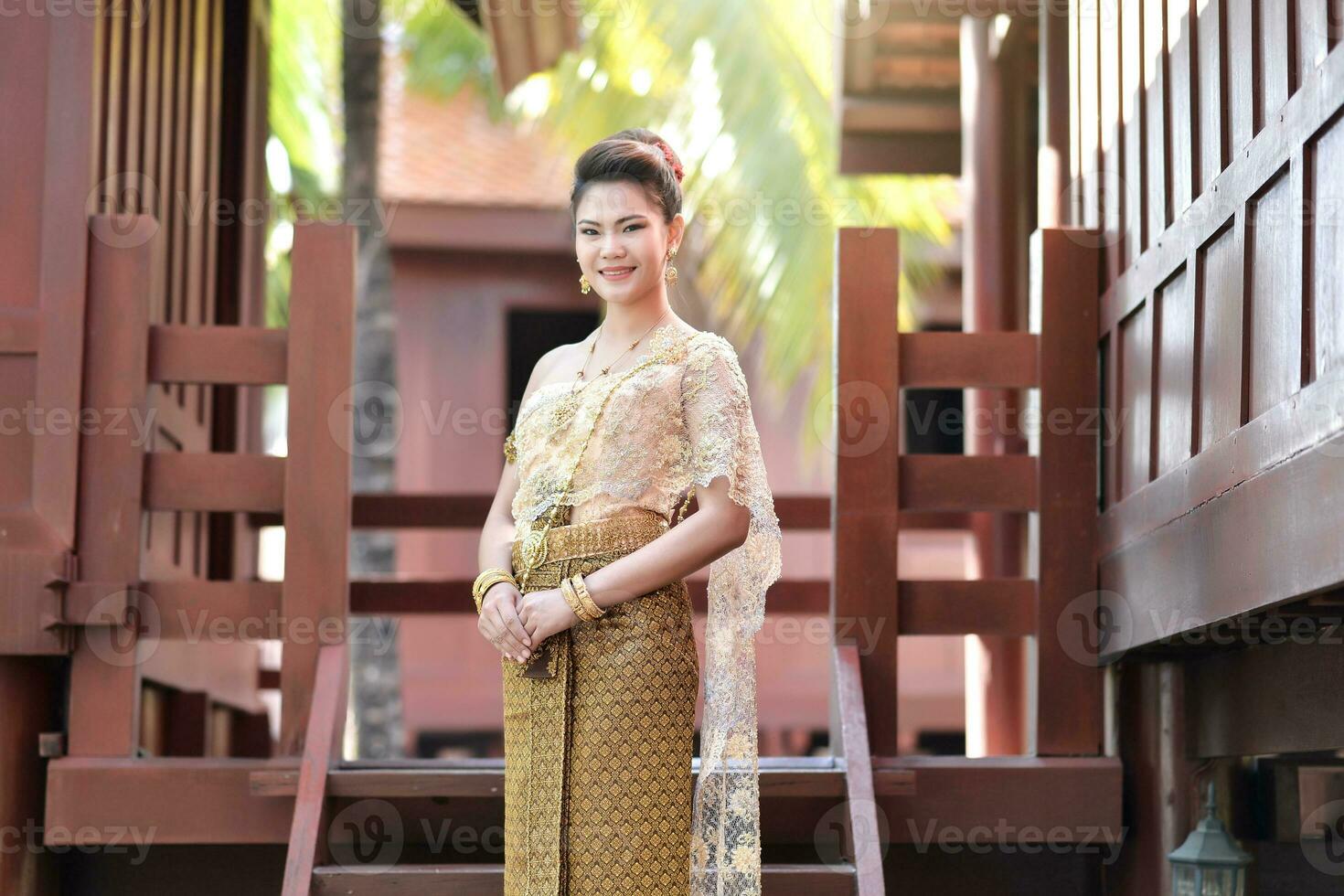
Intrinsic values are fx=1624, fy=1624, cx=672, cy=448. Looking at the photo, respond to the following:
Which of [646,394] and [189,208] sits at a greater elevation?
[189,208]

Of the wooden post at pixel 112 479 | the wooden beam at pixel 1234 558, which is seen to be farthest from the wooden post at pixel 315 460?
the wooden beam at pixel 1234 558

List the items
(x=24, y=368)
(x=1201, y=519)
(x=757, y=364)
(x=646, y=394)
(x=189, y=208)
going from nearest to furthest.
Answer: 1. (x=646, y=394)
2. (x=1201, y=519)
3. (x=24, y=368)
4. (x=189, y=208)
5. (x=757, y=364)

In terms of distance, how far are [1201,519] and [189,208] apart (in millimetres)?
4143

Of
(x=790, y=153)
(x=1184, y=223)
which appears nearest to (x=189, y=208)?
(x=1184, y=223)

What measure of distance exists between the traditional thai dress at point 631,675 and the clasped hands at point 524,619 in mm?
50

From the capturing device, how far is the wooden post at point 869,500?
14.4 ft

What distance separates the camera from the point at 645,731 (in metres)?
3.01

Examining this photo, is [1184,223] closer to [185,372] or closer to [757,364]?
[185,372]

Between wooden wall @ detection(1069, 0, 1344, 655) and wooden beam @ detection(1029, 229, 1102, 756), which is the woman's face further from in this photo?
wooden beam @ detection(1029, 229, 1102, 756)

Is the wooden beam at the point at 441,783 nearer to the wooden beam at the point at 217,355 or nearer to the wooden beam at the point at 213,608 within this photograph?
the wooden beam at the point at 213,608

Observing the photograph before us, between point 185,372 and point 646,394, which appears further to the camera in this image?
point 185,372

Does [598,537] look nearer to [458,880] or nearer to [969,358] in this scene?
[458,880]

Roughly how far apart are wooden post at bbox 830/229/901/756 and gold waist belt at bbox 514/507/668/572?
4.56ft

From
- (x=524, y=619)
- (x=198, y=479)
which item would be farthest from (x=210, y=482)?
(x=524, y=619)
